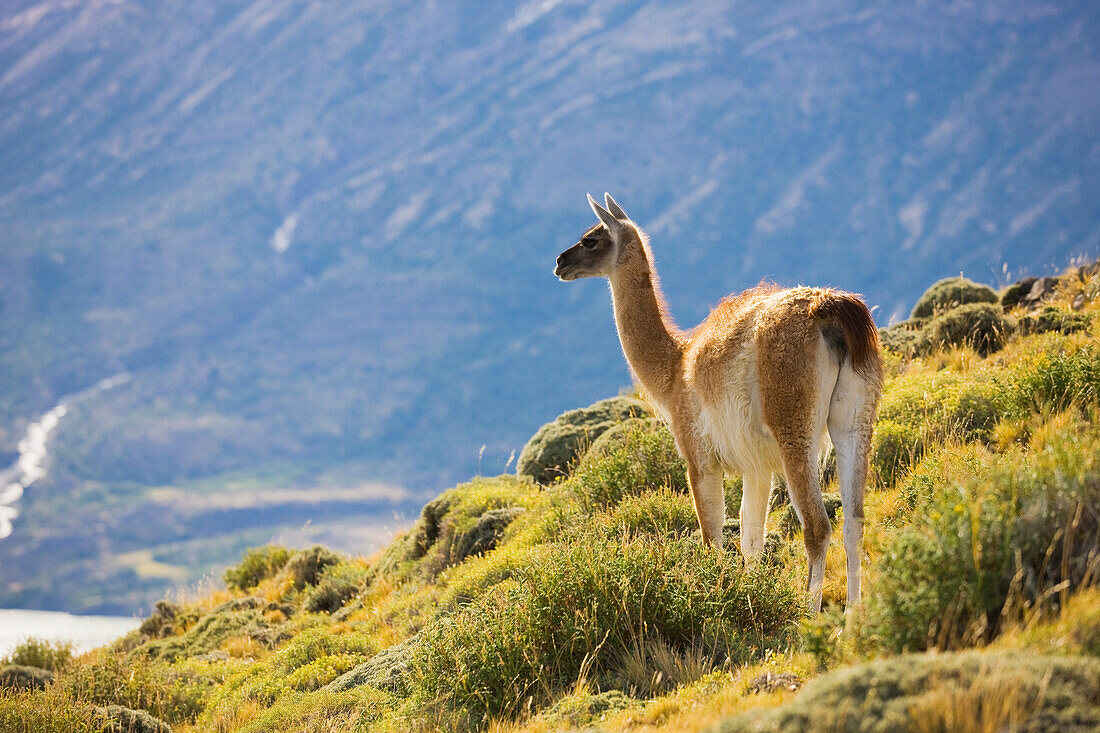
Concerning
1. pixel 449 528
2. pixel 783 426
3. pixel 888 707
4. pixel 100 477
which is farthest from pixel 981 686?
pixel 100 477

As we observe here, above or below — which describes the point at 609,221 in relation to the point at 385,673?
above

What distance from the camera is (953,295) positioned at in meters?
14.8

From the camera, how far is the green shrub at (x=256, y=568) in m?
15.3

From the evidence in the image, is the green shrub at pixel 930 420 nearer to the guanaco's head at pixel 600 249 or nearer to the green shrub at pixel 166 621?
the guanaco's head at pixel 600 249

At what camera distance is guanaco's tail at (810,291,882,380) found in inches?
223

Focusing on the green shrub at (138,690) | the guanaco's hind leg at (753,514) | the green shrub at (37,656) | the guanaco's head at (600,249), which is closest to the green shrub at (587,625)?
the guanaco's hind leg at (753,514)

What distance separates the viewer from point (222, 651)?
10.6 metres

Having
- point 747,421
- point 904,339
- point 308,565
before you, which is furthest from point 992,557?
point 308,565

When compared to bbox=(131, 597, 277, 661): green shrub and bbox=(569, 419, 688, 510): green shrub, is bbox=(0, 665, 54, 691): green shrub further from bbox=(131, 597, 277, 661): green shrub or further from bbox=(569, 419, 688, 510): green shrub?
bbox=(569, 419, 688, 510): green shrub

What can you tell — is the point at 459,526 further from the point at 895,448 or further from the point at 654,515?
the point at 895,448

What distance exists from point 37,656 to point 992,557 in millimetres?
12423

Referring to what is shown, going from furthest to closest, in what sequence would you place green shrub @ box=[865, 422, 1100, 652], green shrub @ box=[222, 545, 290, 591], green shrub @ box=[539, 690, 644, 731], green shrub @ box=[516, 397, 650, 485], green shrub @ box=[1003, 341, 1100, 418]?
green shrub @ box=[222, 545, 290, 591], green shrub @ box=[516, 397, 650, 485], green shrub @ box=[1003, 341, 1100, 418], green shrub @ box=[539, 690, 644, 731], green shrub @ box=[865, 422, 1100, 652]

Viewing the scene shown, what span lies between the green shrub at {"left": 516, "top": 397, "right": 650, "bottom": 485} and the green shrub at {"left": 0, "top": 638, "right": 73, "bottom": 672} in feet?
21.9

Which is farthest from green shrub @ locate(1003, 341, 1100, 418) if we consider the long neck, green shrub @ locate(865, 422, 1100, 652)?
green shrub @ locate(865, 422, 1100, 652)
